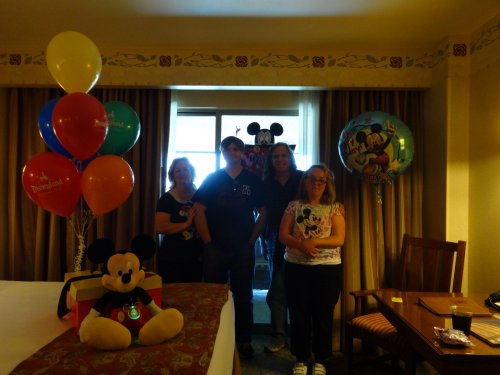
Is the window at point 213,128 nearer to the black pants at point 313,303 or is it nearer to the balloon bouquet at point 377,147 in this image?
the balloon bouquet at point 377,147

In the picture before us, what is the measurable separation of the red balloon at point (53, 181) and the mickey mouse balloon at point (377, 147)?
1.72 m

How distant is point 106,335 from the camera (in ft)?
3.73

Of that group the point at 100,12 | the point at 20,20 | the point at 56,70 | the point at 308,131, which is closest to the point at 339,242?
the point at 308,131

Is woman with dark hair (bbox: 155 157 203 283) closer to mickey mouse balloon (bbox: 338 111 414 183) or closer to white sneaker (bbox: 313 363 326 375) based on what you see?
white sneaker (bbox: 313 363 326 375)

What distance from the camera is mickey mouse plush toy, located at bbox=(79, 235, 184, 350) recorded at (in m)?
1.15

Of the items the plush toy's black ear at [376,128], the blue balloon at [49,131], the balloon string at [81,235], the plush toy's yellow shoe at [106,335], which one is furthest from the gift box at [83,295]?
the plush toy's black ear at [376,128]

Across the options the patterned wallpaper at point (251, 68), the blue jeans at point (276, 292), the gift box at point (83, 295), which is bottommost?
the blue jeans at point (276, 292)

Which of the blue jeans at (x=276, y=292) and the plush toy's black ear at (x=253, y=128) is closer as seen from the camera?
the blue jeans at (x=276, y=292)

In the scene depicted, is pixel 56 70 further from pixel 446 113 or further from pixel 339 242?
pixel 446 113

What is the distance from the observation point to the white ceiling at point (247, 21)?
7.13 feet

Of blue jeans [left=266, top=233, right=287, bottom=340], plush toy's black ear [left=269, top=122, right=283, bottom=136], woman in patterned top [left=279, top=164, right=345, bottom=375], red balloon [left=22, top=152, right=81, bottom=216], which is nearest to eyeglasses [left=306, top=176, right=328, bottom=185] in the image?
woman in patterned top [left=279, top=164, right=345, bottom=375]

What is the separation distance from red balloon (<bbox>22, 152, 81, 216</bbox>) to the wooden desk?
1.65 metres

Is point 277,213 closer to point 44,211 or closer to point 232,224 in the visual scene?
point 232,224

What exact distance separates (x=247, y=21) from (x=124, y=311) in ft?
6.30
